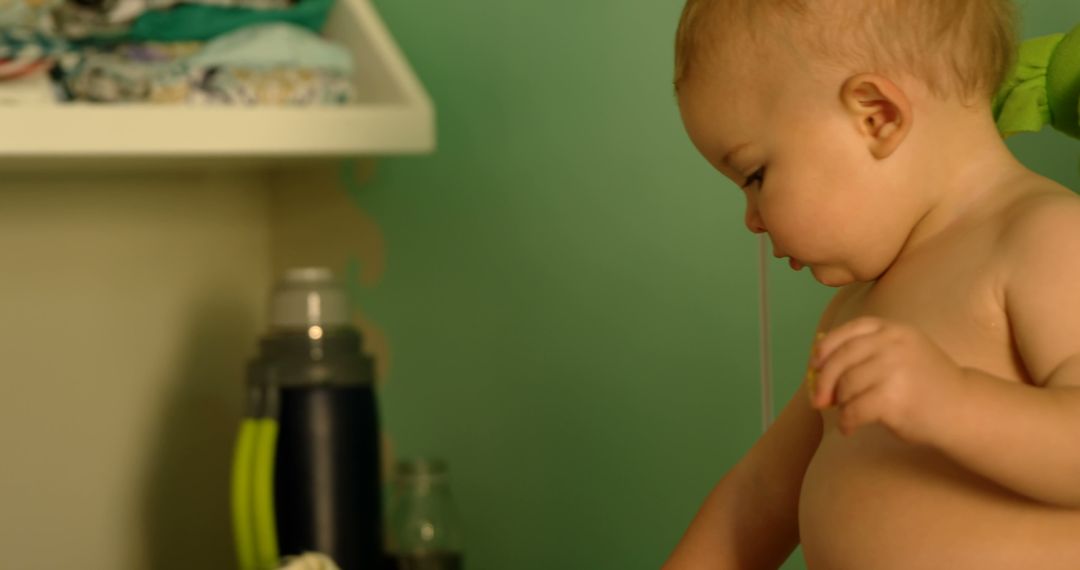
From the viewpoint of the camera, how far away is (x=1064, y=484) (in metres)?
0.67

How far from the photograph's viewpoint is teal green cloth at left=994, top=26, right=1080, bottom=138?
87cm

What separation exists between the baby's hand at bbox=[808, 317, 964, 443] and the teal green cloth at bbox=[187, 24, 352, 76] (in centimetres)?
75

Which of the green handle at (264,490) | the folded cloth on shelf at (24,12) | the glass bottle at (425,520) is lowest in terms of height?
the glass bottle at (425,520)

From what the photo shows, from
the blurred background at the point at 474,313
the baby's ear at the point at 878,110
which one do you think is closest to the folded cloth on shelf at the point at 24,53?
the blurred background at the point at 474,313

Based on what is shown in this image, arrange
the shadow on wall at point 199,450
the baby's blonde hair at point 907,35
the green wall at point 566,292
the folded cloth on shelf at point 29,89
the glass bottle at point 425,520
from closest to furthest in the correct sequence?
1. the baby's blonde hair at point 907,35
2. the folded cloth on shelf at point 29,89
3. the green wall at point 566,292
4. the glass bottle at point 425,520
5. the shadow on wall at point 199,450

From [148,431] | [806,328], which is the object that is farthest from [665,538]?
[148,431]

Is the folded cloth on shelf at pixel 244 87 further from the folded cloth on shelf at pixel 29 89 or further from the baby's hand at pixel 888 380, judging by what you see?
the baby's hand at pixel 888 380

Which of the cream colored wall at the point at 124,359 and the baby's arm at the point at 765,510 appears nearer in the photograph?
the baby's arm at the point at 765,510

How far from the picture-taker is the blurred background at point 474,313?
1.30m

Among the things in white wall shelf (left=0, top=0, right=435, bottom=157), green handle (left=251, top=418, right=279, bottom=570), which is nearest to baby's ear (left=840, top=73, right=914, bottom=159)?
white wall shelf (left=0, top=0, right=435, bottom=157)

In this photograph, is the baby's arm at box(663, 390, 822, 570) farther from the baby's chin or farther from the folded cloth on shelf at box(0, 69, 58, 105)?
the folded cloth on shelf at box(0, 69, 58, 105)

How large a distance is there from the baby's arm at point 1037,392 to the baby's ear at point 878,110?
0.09 metres

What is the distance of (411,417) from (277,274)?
0.28 metres

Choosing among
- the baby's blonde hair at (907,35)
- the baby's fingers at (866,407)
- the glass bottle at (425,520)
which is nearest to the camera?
the baby's fingers at (866,407)
